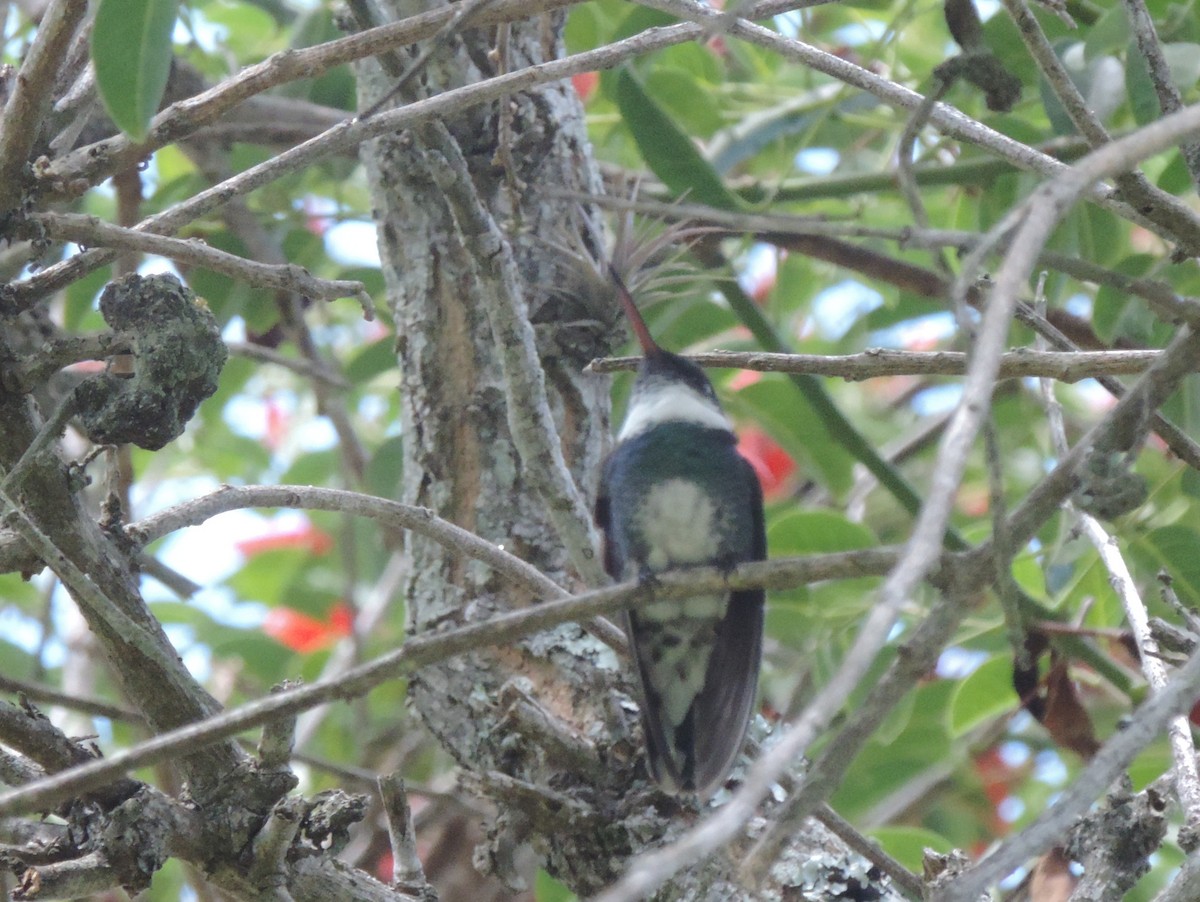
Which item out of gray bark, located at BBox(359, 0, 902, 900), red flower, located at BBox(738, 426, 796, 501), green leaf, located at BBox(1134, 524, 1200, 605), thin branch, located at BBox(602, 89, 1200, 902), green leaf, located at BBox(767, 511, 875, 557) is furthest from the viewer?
red flower, located at BBox(738, 426, 796, 501)

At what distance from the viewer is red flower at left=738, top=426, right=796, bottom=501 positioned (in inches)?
175

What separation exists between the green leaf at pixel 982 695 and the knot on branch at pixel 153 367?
177cm

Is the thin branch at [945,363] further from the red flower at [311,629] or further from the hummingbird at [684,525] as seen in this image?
the red flower at [311,629]

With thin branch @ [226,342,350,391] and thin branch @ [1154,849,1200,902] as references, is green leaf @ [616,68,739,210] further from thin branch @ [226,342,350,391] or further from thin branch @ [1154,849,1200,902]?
thin branch @ [1154,849,1200,902]

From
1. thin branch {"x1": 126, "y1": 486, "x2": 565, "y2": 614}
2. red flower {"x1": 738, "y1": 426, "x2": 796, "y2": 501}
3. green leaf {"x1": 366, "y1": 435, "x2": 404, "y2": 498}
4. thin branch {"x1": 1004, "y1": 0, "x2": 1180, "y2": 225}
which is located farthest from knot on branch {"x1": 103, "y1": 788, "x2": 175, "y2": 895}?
red flower {"x1": 738, "y1": 426, "x2": 796, "y2": 501}

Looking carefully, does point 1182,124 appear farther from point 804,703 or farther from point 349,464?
point 349,464

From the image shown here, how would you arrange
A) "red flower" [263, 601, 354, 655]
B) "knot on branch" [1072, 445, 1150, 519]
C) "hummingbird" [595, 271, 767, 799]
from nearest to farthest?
"knot on branch" [1072, 445, 1150, 519] < "hummingbird" [595, 271, 767, 799] < "red flower" [263, 601, 354, 655]

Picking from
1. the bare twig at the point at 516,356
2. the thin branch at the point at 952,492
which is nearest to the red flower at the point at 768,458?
the bare twig at the point at 516,356

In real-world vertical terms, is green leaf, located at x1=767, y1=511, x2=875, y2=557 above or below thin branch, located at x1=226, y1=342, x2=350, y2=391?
below

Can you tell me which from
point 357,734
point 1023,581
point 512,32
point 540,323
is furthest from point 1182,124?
point 357,734

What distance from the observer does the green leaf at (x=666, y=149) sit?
2615mm

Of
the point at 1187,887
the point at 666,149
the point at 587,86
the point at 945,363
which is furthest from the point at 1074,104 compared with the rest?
the point at 587,86

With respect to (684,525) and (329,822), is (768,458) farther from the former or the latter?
(329,822)

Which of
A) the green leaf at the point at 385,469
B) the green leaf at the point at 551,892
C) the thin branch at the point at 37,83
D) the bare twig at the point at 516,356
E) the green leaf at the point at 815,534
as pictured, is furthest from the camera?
the green leaf at the point at 385,469
